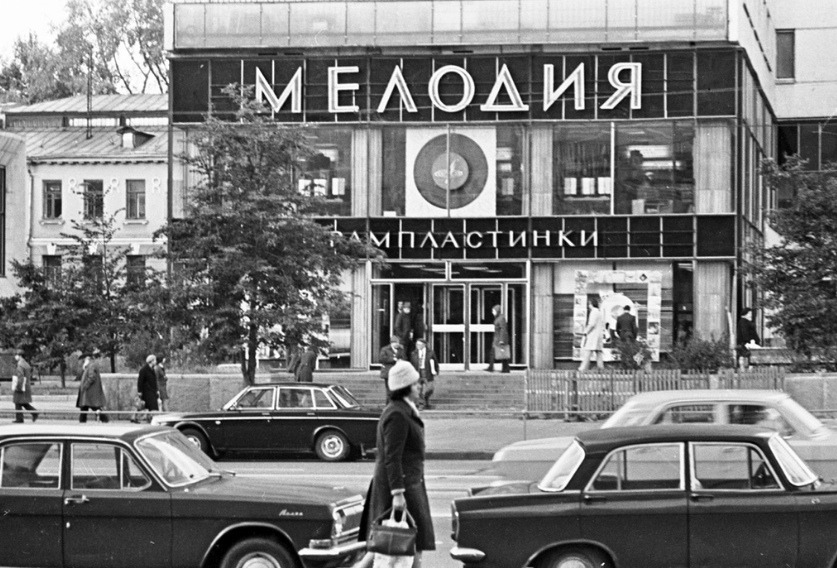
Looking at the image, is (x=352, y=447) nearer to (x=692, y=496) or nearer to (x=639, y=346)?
(x=639, y=346)

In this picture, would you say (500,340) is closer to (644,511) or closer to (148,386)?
(148,386)

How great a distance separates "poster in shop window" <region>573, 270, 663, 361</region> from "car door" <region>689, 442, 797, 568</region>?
92.4ft

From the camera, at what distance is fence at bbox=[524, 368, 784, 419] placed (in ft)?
93.4

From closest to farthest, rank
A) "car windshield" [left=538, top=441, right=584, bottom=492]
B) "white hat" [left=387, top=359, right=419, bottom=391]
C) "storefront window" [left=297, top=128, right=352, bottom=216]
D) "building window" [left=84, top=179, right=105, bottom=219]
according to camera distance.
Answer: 1. "white hat" [left=387, top=359, right=419, bottom=391]
2. "car windshield" [left=538, top=441, right=584, bottom=492]
3. "storefront window" [left=297, top=128, right=352, bottom=216]
4. "building window" [left=84, top=179, right=105, bottom=219]

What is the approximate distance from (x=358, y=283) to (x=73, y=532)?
29.6m

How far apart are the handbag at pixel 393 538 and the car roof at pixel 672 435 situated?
165 centimetres

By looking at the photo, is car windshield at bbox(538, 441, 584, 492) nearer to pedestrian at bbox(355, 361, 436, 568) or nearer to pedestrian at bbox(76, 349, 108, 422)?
pedestrian at bbox(355, 361, 436, 568)

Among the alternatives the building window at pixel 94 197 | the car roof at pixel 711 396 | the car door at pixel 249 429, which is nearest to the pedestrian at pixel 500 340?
the car door at pixel 249 429

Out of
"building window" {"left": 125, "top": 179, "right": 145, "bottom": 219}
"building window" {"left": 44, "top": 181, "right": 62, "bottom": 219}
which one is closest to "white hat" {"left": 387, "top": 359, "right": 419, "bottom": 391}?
"building window" {"left": 125, "top": 179, "right": 145, "bottom": 219}

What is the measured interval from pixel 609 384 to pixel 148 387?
9223 millimetres

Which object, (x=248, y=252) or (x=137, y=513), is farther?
(x=248, y=252)

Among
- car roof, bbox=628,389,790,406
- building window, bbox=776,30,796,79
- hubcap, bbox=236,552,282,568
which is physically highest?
building window, bbox=776,30,796,79

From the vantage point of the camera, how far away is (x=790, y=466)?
10734 millimetres

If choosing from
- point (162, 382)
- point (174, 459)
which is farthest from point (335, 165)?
point (174, 459)
